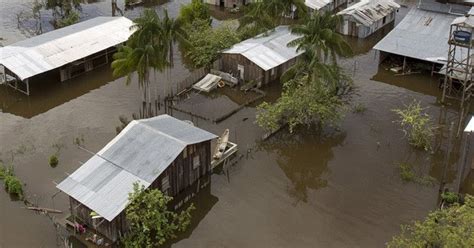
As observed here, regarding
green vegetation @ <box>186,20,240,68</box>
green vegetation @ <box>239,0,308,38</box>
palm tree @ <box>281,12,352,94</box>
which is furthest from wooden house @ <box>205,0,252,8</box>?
palm tree @ <box>281,12,352,94</box>

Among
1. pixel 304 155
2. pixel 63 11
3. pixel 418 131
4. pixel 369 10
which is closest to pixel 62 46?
pixel 63 11

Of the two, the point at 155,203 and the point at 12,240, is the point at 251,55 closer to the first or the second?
the point at 155,203

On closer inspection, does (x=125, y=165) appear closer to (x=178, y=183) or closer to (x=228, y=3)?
(x=178, y=183)

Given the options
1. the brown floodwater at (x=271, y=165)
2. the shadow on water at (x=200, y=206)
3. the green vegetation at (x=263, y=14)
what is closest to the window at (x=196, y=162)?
the shadow on water at (x=200, y=206)

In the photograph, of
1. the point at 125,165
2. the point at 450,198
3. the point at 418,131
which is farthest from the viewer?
the point at 418,131

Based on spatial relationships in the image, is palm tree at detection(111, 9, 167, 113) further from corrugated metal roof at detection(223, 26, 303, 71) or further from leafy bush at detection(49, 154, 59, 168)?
corrugated metal roof at detection(223, 26, 303, 71)

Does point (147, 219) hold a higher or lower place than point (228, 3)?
lower

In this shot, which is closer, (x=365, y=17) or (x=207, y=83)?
(x=207, y=83)

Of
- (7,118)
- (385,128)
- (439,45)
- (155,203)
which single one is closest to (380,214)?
(385,128)
